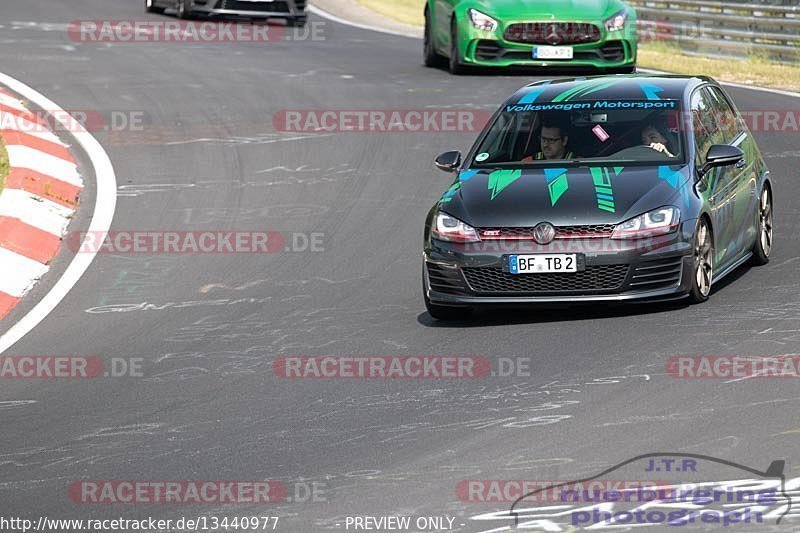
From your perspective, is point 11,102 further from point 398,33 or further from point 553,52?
point 398,33

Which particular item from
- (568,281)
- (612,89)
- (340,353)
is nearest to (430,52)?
(612,89)

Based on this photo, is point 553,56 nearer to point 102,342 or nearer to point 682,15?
point 682,15

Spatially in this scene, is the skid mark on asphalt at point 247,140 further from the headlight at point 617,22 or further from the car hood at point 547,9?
the headlight at point 617,22

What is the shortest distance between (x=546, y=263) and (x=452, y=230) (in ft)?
2.21

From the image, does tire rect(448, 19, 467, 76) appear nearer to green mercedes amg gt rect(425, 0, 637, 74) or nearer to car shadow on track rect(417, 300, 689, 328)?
green mercedes amg gt rect(425, 0, 637, 74)

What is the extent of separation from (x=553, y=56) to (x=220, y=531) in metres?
14.8

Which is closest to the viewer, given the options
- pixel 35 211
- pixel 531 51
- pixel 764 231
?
pixel 764 231

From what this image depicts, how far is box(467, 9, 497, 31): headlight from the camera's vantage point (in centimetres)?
2078

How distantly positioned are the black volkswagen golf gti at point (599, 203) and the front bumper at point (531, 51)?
898 centimetres

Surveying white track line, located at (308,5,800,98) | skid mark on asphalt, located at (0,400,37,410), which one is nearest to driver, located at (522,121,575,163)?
skid mark on asphalt, located at (0,400,37,410)

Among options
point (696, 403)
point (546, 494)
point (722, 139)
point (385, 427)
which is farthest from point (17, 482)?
point (722, 139)

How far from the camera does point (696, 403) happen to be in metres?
7.93

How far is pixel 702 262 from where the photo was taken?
1027 centimetres

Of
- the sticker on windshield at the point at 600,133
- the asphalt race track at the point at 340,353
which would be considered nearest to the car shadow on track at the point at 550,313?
the asphalt race track at the point at 340,353
